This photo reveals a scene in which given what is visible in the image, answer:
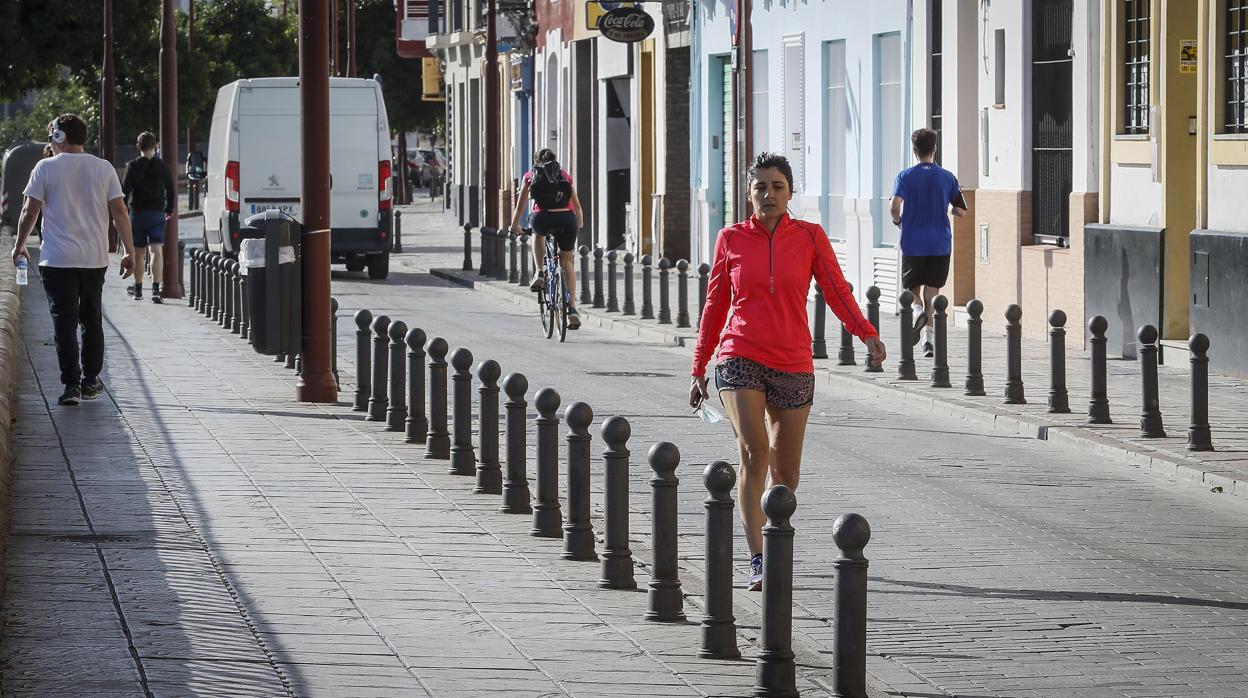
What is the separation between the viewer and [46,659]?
21.6ft

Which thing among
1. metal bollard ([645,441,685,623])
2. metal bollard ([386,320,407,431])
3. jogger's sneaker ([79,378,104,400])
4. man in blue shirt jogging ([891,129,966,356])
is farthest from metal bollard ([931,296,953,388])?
metal bollard ([645,441,685,623])

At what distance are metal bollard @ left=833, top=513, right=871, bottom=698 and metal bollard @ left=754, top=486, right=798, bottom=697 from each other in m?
0.20

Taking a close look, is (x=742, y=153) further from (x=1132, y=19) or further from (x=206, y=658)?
(x=206, y=658)

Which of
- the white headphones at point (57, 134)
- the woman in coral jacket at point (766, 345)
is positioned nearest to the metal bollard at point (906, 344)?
the white headphones at point (57, 134)

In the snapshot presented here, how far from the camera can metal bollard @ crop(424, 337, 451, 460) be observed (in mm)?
12125

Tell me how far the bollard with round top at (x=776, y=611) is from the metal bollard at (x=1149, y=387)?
22.1 feet

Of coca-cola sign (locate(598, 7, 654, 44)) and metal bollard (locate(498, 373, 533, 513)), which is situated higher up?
coca-cola sign (locate(598, 7, 654, 44))

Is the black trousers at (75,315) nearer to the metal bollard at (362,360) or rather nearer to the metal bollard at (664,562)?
the metal bollard at (362,360)

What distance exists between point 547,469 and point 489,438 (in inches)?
52.9

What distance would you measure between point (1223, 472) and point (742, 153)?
39.4 feet

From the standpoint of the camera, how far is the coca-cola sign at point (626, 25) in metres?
32.6

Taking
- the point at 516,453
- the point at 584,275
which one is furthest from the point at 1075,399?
the point at 584,275

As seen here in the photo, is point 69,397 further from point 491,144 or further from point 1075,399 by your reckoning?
point 491,144

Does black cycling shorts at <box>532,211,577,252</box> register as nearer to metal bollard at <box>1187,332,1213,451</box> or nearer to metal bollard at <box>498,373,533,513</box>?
metal bollard at <box>1187,332,1213,451</box>
